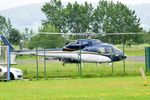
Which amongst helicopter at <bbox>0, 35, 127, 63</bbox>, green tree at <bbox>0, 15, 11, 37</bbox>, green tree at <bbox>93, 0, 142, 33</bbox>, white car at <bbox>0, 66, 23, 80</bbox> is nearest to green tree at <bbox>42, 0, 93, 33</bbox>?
green tree at <bbox>93, 0, 142, 33</bbox>

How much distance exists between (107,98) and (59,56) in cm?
2556

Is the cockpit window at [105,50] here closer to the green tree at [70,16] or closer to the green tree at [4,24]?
the green tree at [4,24]

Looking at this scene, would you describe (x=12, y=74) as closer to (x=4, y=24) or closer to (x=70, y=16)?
(x=4, y=24)

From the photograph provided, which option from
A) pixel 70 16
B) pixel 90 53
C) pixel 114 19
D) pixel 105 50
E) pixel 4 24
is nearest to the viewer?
pixel 105 50

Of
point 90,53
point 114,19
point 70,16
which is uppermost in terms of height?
point 70,16

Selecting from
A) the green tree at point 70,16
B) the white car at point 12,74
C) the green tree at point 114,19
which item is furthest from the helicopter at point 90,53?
the green tree at point 70,16

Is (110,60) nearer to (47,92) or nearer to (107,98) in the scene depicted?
(47,92)

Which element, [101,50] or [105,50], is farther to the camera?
[101,50]

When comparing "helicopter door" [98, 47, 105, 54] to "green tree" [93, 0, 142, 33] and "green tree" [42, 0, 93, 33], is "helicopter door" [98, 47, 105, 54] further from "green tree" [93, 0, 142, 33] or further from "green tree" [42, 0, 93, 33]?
"green tree" [42, 0, 93, 33]

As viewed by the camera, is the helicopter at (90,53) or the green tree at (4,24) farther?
the green tree at (4,24)

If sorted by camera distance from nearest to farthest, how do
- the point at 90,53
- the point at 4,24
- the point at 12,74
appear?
the point at 12,74 → the point at 90,53 → the point at 4,24

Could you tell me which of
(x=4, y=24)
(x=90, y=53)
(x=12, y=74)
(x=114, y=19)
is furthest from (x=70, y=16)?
(x=12, y=74)

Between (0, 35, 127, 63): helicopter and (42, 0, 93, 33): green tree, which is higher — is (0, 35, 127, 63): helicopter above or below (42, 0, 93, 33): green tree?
below

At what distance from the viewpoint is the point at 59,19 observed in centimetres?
10406
